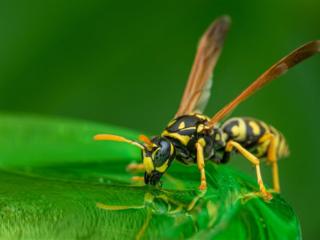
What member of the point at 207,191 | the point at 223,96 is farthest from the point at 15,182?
the point at 223,96

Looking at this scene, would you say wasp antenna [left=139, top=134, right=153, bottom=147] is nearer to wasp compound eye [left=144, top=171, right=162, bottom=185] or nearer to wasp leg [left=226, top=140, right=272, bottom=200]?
wasp compound eye [left=144, top=171, right=162, bottom=185]

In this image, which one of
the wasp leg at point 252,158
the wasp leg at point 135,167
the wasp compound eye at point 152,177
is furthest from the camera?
the wasp leg at point 135,167

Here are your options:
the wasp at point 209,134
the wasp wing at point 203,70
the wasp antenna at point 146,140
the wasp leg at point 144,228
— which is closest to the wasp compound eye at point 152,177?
the wasp at point 209,134

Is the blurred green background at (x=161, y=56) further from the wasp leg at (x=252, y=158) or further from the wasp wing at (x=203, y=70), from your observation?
the wasp leg at (x=252, y=158)

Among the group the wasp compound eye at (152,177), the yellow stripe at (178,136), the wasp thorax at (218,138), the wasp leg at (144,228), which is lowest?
the wasp leg at (144,228)

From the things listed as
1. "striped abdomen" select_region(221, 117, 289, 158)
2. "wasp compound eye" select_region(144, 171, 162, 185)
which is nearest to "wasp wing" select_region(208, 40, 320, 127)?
"wasp compound eye" select_region(144, 171, 162, 185)

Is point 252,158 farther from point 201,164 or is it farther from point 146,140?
point 146,140
